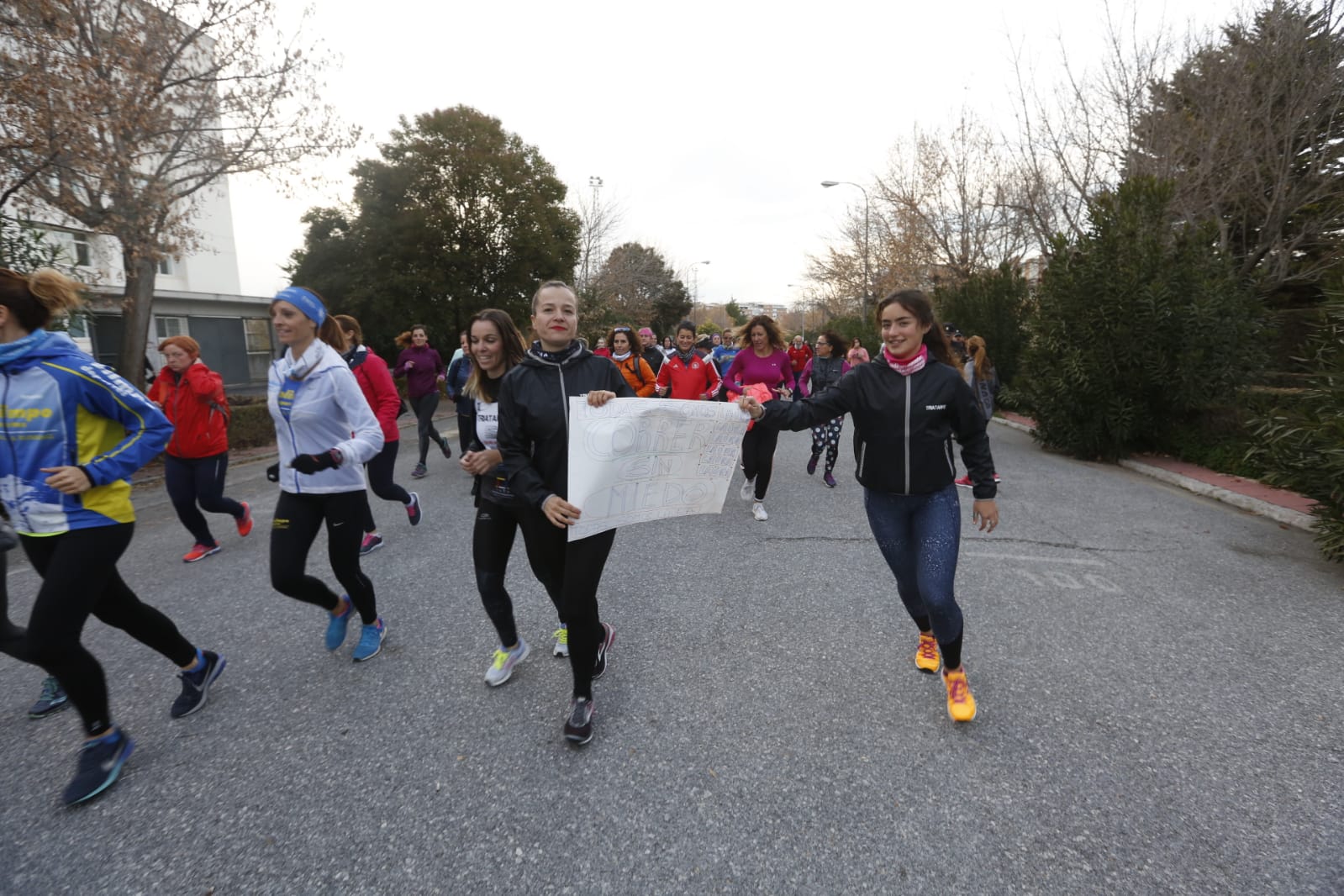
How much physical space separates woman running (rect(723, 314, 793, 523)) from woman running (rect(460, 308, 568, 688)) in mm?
3555

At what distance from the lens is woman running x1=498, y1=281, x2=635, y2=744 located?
269 cm

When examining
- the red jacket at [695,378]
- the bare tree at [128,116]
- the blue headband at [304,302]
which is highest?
the bare tree at [128,116]

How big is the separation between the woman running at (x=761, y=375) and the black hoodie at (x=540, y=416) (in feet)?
13.6

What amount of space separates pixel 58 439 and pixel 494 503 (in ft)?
5.38

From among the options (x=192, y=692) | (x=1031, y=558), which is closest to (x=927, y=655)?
(x=1031, y=558)

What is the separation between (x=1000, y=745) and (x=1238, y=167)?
14.5 m

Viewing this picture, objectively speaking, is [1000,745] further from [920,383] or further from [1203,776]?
[920,383]

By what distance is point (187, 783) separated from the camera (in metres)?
2.58

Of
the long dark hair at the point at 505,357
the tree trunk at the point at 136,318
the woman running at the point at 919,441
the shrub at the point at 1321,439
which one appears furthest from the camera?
the tree trunk at the point at 136,318

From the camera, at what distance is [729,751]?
2.79m

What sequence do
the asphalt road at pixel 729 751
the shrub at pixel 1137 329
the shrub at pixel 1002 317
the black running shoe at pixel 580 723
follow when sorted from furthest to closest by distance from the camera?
the shrub at pixel 1002 317 → the shrub at pixel 1137 329 → the black running shoe at pixel 580 723 → the asphalt road at pixel 729 751

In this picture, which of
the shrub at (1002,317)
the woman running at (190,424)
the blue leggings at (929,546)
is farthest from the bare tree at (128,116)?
the shrub at (1002,317)

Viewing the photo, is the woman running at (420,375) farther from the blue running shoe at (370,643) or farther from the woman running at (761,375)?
the blue running shoe at (370,643)

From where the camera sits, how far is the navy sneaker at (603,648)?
3.34m
